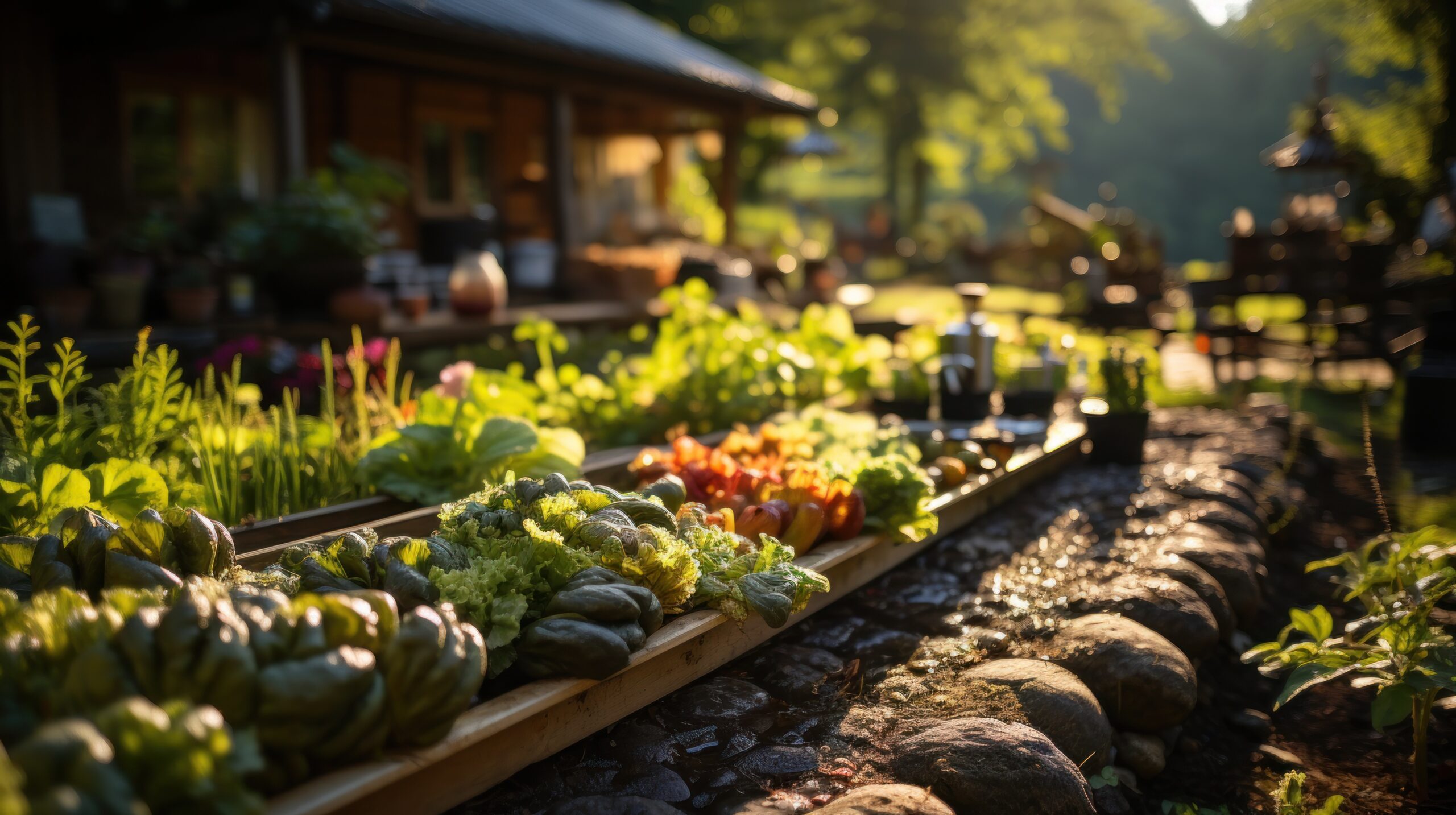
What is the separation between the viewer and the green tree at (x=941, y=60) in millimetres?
24812

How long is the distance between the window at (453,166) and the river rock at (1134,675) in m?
10.2

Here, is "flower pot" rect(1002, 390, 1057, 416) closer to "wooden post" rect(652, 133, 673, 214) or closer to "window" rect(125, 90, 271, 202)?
"window" rect(125, 90, 271, 202)

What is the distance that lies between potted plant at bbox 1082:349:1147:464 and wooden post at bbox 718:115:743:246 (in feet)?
25.3

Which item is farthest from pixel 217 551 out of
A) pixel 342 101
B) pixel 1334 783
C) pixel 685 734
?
pixel 342 101

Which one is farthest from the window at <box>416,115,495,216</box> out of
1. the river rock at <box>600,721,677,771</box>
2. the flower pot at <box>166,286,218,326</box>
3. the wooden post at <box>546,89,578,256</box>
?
the river rock at <box>600,721,677,771</box>

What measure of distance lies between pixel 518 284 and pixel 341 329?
10.2 feet

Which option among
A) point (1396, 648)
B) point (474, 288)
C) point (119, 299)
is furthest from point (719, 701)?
point (119, 299)

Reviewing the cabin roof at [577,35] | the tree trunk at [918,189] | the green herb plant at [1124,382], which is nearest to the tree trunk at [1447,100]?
the cabin roof at [577,35]

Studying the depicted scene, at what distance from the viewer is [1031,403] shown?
215 inches

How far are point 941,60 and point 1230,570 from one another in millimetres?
23211

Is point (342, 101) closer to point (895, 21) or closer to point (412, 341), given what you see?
point (412, 341)

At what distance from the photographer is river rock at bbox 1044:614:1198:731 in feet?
9.41

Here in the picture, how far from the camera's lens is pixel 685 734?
250cm

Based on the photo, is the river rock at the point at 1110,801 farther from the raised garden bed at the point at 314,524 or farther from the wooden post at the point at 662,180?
the wooden post at the point at 662,180
